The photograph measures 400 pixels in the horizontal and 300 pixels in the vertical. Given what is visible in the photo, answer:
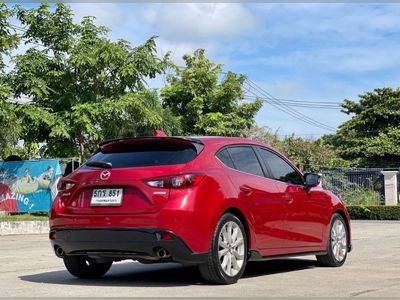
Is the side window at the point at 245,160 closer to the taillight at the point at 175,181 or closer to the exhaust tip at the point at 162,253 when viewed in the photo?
the taillight at the point at 175,181

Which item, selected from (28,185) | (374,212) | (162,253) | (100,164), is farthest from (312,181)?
(374,212)

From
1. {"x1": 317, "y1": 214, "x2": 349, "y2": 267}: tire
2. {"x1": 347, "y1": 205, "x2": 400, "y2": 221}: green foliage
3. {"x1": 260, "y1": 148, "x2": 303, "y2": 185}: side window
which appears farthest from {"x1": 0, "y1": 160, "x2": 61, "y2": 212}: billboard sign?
{"x1": 347, "y1": 205, "x2": 400, "y2": 221}: green foliage

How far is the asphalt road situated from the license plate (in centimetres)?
86

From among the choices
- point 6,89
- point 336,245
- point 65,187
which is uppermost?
point 6,89

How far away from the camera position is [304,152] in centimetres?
A: 4228

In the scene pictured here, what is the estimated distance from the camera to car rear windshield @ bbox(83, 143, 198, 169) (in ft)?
22.7

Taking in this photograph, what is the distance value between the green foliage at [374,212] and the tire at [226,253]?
25.5 meters

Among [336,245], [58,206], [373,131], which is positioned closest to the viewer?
[58,206]

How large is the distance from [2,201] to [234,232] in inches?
585

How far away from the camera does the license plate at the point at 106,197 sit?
675cm

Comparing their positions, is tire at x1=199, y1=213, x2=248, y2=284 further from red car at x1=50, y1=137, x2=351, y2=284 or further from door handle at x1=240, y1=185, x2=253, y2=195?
door handle at x1=240, y1=185, x2=253, y2=195

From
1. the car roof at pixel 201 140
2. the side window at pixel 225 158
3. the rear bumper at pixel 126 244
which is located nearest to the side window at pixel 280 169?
the car roof at pixel 201 140

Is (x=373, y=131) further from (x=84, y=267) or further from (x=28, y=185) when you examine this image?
(x=84, y=267)

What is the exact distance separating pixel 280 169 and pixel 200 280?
72.3 inches
